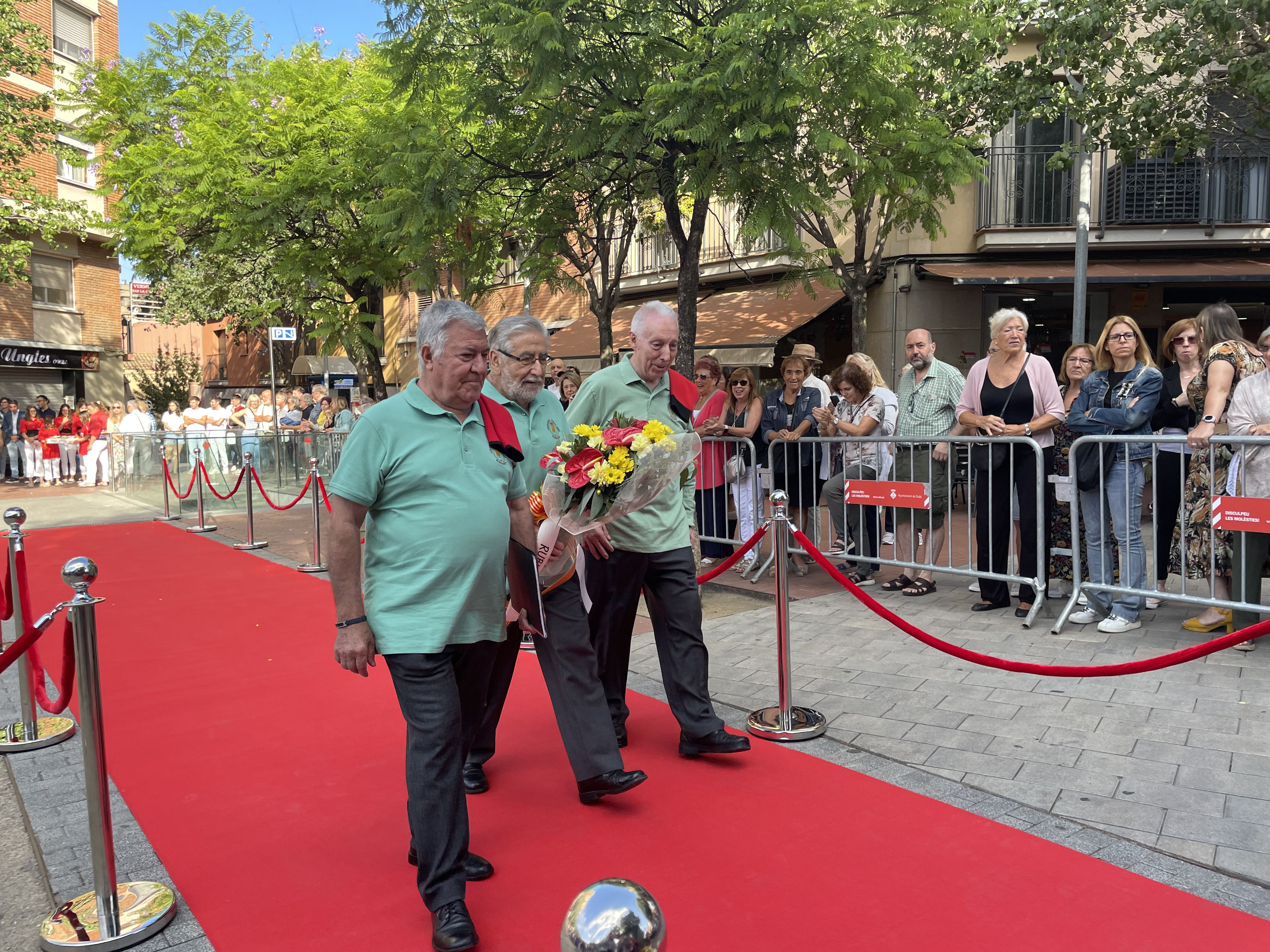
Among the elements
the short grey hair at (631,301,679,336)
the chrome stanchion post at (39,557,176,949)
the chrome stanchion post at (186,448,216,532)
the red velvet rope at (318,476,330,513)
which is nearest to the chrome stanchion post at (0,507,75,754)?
the chrome stanchion post at (39,557,176,949)

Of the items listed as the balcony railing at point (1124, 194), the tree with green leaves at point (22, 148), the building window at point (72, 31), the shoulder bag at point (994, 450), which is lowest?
the shoulder bag at point (994, 450)

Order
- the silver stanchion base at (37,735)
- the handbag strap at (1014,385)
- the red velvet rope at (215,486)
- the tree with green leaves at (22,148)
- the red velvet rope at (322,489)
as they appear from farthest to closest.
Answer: the tree with green leaves at (22,148)
the red velvet rope at (215,486)
the red velvet rope at (322,489)
the handbag strap at (1014,385)
the silver stanchion base at (37,735)

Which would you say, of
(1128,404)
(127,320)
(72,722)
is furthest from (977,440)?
(127,320)

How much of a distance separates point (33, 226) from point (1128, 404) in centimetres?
2440

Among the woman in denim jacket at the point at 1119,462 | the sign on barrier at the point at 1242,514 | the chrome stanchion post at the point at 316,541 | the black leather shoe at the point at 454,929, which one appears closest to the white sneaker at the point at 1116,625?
the woman in denim jacket at the point at 1119,462

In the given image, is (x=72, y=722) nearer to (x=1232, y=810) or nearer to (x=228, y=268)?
(x=1232, y=810)

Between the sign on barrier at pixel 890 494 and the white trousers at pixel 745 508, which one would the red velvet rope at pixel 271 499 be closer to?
the white trousers at pixel 745 508

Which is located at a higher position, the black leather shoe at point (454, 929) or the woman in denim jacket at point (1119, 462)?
the woman in denim jacket at point (1119, 462)

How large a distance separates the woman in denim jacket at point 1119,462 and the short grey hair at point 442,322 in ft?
15.1

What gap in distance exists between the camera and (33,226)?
73.9 feet

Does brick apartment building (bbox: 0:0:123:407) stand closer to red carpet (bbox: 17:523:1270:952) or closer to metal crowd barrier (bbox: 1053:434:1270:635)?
red carpet (bbox: 17:523:1270:952)

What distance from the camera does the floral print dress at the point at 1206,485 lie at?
5836 millimetres

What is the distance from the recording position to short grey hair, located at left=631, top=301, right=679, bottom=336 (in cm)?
432

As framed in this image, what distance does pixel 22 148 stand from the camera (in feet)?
71.1
